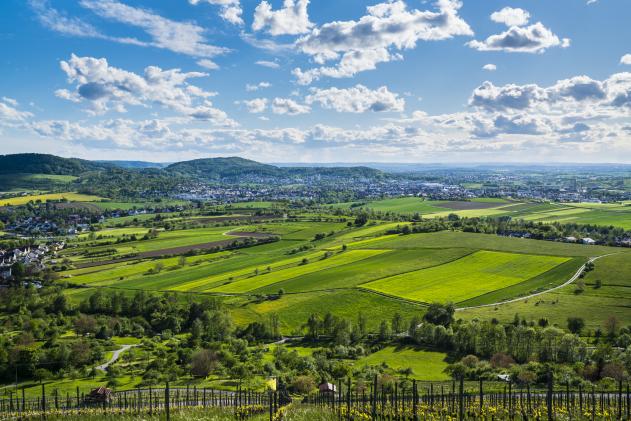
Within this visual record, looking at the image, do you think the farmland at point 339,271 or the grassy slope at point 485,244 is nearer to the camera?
the farmland at point 339,271

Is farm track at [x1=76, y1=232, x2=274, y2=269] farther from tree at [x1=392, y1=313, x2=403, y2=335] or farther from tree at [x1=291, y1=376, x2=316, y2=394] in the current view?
tree at [x1=291, y1=376, x2=316, y2=394]

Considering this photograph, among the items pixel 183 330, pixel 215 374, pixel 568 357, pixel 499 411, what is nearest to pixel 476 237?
pixel 568 357

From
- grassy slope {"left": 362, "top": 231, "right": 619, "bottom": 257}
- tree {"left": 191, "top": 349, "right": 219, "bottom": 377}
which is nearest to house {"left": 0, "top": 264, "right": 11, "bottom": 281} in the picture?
tree {"left": 191, "top": 349, "right": 219, "bottom": 377}

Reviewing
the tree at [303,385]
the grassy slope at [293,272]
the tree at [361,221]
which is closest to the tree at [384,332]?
the tree at [303,385]

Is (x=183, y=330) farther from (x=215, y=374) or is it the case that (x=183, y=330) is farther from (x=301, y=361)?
(x=301, y=361)

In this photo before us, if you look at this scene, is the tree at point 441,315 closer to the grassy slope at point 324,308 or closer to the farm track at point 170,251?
the grassy slope at point 324,308

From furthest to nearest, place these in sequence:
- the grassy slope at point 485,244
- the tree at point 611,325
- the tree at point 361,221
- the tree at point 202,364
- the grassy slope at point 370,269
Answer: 1. the tree at point 361,221
2. the grassy slope at point 485,244
3. the grassy slope at point 370,269
4. the tree at point 611,325
5. the tree at point 202,364

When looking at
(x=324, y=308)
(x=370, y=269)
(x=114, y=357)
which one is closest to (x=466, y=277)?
(x=370, y=269)
